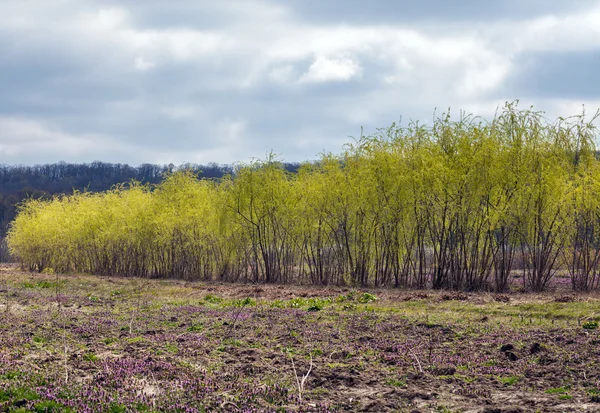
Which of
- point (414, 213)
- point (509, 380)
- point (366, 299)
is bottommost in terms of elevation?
point (366, 299)

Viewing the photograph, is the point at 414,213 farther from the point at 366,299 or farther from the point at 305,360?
the point at 305,360

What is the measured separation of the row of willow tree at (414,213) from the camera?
23969mm

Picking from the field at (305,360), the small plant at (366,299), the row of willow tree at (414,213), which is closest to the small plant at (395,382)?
the field at (305,360)

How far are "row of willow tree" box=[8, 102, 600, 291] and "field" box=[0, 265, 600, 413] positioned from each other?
7979 millimetres

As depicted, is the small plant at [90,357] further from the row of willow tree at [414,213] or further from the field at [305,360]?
the row of willow tree at [414,213]

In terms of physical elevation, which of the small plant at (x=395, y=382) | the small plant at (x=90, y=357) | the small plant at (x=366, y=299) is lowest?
the small plant at (x=366, y=299)

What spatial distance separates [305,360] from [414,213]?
57.8 feet

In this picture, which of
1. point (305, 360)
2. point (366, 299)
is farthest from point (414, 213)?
point (305, 360)

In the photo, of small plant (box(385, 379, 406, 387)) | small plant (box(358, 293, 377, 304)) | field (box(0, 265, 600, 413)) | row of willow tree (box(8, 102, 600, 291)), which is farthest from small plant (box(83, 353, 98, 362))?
row of willow tree (box(8, 102, 600, 291))

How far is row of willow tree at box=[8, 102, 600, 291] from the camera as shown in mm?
23969

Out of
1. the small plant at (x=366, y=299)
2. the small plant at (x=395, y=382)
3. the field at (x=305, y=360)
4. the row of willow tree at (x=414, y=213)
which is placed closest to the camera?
the field at (x=305, y=360)

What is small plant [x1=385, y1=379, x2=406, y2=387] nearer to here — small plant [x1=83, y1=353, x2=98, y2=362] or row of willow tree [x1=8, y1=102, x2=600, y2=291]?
small plant [x1=83, y1=353, x2=98, y2=362]

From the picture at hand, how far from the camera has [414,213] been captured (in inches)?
1036

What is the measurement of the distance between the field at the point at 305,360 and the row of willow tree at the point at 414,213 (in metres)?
7.98
